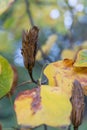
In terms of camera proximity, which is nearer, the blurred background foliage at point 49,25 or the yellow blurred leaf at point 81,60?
the yellow blurred leaf at point 81,60

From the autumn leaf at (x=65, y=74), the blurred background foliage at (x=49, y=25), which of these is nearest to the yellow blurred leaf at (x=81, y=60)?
the autumn leaf at (x=65, y=74)

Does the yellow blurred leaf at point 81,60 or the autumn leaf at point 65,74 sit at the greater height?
the yellow blurred leaf at point 81,60

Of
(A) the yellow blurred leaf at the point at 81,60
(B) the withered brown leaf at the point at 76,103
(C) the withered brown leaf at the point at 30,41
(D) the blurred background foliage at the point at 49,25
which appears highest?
(C) the withered brown leaf at the point at 30,41

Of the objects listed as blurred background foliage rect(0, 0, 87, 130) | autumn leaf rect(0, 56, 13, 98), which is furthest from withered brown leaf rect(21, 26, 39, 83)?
blurred background foliage rect(0, 0, 87, 130)

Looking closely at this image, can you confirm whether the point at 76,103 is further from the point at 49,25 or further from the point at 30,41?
the point at 49,25

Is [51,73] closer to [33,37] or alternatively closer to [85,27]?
[33,37]

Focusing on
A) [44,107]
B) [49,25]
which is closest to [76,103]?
[44,107]

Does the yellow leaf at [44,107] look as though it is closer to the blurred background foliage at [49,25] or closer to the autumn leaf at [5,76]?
the autumn leaf at [5,76]
